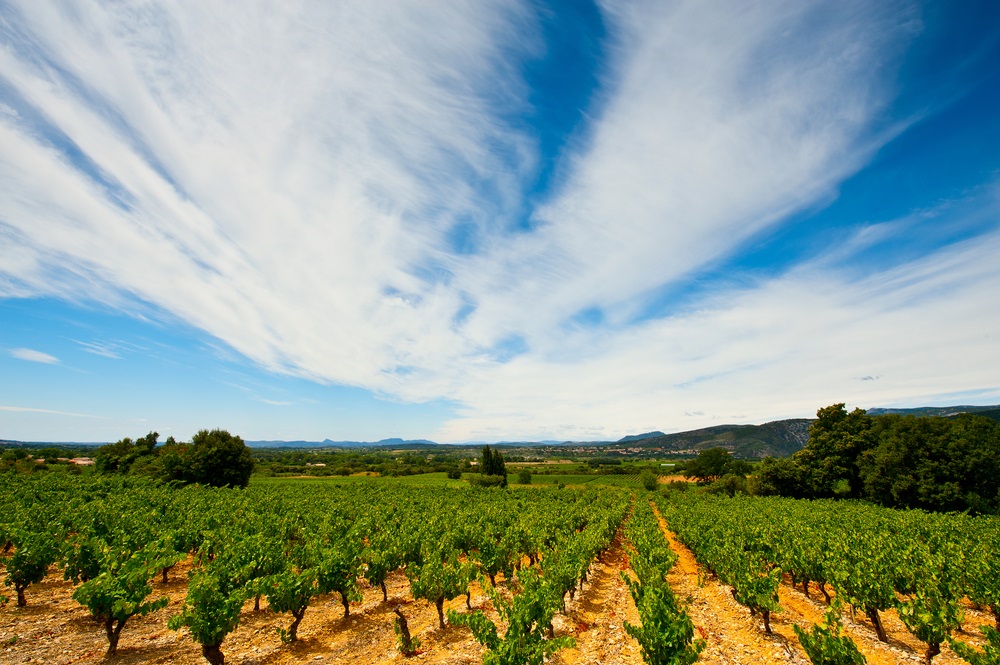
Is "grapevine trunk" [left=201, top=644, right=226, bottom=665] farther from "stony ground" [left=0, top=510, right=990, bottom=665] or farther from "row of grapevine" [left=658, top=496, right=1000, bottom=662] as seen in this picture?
"row of grapevine" [left=658, top=496, right=1000, bottom=662]

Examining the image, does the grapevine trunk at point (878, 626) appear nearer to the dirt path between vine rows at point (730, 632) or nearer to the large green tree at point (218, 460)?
the dirt path between vine rows at point (730, 632)

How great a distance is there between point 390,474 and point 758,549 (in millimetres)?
103529

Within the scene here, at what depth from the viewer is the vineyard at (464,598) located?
1248 centimetres

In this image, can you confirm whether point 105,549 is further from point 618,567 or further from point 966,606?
point 966,606

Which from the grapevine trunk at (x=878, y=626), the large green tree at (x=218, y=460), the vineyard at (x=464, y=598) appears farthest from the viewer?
the large green tree at (x=218, y=460)

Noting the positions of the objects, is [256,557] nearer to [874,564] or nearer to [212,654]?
[212,654]

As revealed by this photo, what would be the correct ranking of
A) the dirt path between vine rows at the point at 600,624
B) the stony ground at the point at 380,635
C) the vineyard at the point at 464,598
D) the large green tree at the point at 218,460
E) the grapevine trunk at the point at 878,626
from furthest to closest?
the large green tree at the point at 218,460
the grapevine trunk at the point at 878,626
the dirt path between vine rows at the point at 600,624
the stony ground at the point at 380,635
the vineyard at the point at 464,598

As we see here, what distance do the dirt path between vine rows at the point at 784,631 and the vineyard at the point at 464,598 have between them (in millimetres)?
98

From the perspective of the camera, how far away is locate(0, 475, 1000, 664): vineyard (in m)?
12.5

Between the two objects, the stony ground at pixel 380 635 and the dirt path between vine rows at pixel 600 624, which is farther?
the dirt path between vine rows at pixel 600 624

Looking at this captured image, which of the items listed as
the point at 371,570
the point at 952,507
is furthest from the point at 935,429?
the point at 371,570

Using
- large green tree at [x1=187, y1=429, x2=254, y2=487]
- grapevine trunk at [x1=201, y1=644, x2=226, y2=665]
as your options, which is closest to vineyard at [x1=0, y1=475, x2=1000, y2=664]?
grapevine trunk at [x1=201, y1=644, x2=226, y2=665]

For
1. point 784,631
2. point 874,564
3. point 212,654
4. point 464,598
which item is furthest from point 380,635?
point 874,564

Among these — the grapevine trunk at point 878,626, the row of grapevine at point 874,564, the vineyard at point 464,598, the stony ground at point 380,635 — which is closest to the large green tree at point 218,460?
the vineyard at point 464,598
